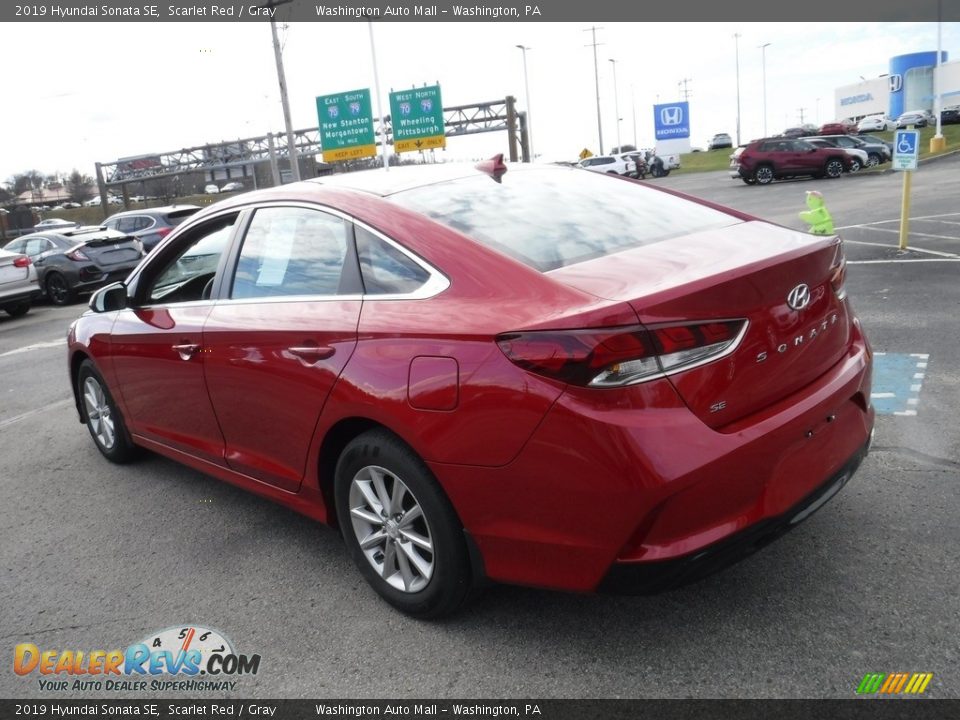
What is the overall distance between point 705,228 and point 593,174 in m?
0.84

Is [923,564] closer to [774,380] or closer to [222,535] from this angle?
[774,380]

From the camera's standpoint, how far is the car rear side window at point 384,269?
301 cm

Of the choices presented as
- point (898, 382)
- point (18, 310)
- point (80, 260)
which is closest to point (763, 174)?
point (80, 260)

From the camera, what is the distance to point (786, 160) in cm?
3152

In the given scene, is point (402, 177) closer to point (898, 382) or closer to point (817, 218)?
point (898, 382)

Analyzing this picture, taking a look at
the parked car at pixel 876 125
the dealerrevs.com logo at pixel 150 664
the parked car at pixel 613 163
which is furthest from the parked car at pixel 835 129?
the dealerrevs.com logo at pixel 150 664

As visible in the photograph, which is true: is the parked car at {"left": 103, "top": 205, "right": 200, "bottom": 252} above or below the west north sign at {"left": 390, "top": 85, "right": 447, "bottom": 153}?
below

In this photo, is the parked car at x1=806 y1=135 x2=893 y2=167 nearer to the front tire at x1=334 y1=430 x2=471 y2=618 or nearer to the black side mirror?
the black side mirror

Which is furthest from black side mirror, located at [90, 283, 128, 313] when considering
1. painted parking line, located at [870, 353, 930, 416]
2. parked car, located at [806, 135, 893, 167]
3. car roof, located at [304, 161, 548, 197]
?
parked car, located at [806, 135, 893, 167]

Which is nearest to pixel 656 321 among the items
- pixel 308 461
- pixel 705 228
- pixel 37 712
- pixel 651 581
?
pixel 651 581

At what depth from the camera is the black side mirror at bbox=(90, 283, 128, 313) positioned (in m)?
4.75

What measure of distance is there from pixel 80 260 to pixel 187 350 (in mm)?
14175

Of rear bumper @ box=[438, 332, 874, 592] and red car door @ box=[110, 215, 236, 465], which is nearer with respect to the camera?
rear bumper @ box=[438, 332, 874, 592]

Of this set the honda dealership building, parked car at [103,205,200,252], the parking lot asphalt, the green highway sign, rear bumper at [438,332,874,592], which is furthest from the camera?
the honda dealership building
